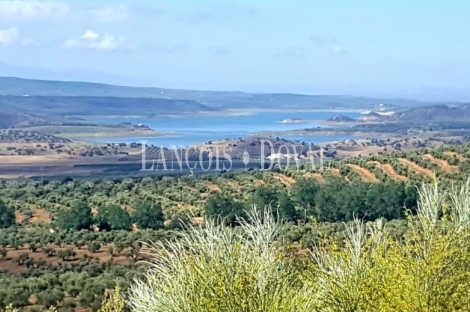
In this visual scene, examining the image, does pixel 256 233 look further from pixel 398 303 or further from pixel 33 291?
pixel 33 291

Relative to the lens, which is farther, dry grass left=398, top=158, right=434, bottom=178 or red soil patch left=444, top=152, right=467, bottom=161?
red soil patch left=444, top=152, right=467, bottom=161

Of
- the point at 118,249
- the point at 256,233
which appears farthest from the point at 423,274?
the point at 118,249

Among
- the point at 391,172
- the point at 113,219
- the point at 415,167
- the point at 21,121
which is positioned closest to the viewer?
the point at 113,219

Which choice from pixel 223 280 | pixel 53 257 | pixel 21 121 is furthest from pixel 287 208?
pixel 21 121

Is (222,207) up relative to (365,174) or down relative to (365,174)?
up

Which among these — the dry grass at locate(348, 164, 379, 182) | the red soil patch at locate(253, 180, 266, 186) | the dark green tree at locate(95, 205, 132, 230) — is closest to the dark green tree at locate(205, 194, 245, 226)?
the dark green tree at locate(95, 205, 132, 230)

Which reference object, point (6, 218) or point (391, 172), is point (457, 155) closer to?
point (391, 172)

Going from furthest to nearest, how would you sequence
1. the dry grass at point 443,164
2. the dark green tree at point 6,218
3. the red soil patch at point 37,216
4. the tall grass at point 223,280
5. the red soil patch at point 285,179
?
the red soil patch at point 285,179, the dry grass at point 443,164, the red soil patch at point 37,216, the dark green tree at point 6,218, the tall grass at point 223,280

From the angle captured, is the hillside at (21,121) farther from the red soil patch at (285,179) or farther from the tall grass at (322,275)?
the tall grass at (322,275)

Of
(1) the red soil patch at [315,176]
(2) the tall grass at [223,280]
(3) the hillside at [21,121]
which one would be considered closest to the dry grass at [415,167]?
(1) the red soil patch at [315,176]

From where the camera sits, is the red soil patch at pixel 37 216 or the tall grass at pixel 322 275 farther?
the red soil patch at pixel 37 216

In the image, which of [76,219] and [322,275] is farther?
[76,219]

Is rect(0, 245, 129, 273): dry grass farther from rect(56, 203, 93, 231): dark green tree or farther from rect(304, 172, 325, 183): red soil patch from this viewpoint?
rect(304, 172, 325, 183): red soil patch

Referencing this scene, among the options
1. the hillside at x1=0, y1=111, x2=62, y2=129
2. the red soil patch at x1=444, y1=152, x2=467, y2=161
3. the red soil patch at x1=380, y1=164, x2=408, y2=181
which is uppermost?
the red soil patch at x1=444, y1=152, x2=467, y2=161
